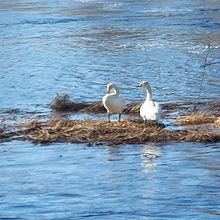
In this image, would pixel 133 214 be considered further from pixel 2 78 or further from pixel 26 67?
pixel 26 67

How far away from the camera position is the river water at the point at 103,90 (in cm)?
1042

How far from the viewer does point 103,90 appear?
2158cm

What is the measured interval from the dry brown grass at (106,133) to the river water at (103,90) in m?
0.27

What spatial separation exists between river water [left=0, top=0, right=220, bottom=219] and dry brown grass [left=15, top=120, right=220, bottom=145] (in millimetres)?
270

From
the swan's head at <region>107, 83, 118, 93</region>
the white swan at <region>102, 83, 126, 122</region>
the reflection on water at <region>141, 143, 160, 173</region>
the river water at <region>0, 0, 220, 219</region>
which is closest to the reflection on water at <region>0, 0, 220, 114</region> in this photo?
the river water at <region>0, 0, 220, 219</region>

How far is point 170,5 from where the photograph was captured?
168ft

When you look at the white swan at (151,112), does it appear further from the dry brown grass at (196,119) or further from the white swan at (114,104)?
the white swan at (114,104)

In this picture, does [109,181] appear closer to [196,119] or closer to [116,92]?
[196,119]

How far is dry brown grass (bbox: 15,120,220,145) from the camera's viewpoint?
13875 millimetres

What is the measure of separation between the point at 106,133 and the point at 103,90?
23.8 feet

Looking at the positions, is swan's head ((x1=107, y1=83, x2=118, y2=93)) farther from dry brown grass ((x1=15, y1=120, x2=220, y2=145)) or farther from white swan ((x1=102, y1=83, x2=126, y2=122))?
dry brown grass ((x1=15, y1=120, x2=220, y2=145))

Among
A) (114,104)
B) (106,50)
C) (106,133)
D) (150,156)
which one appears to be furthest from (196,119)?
(106,50)

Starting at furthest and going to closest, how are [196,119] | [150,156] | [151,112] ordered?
[196,119] < [151,112] < [150,156]

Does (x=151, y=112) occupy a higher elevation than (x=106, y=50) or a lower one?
higher
